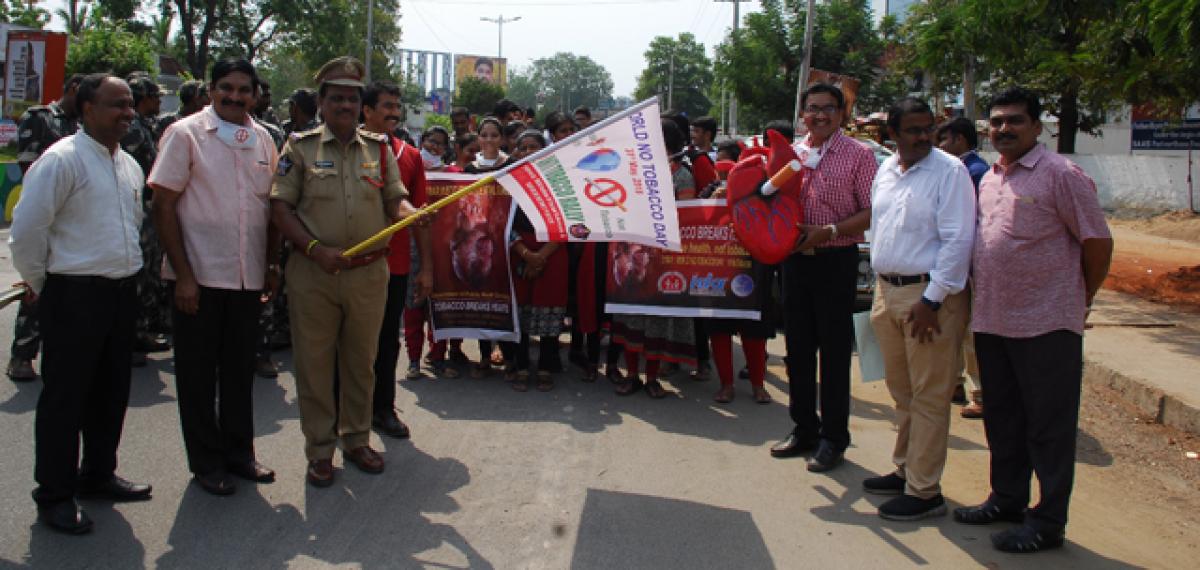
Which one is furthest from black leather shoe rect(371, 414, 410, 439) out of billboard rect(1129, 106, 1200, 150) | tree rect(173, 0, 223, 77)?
tree rect(173, 0, 223, 77)

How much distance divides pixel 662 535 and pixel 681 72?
9313 cm

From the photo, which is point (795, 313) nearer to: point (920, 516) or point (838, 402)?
point (838, 402)

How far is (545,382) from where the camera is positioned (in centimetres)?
678

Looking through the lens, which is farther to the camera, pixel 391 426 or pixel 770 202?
pixel 391 426

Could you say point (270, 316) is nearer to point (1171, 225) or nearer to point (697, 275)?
point (697, 275)

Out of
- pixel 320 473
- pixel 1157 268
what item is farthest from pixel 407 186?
pixel 1157 268

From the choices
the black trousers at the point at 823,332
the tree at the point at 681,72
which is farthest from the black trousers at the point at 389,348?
the tree at the point at 681,72

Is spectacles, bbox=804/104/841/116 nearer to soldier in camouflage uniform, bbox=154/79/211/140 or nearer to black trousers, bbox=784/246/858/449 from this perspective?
black trousers, bbox=784/246/858/449

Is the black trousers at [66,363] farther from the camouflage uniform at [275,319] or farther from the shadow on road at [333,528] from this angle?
the camouflage uniform at [275,319]

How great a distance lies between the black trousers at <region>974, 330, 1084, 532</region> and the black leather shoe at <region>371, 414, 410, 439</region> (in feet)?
11.0

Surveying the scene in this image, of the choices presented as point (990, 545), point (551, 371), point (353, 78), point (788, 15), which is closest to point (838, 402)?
point (990, 545)

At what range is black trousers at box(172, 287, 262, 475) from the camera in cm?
439

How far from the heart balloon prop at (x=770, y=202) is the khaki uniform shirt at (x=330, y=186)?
201cm

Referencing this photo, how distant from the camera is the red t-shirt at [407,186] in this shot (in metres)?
5.48
